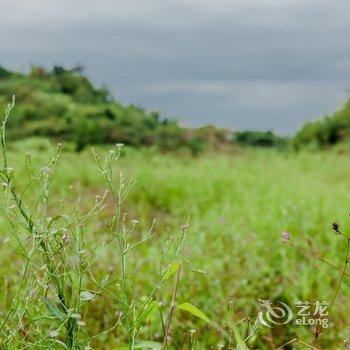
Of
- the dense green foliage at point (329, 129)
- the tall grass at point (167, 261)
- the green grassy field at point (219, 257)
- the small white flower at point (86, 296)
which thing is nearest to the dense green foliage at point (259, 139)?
the dense green foliage at point (329, 129)

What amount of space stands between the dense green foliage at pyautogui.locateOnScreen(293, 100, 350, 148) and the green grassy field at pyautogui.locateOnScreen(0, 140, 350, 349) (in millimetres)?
9691

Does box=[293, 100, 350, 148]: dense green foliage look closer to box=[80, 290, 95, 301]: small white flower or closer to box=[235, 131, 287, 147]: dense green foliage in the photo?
box=[235, 131, 287, 147]: dense green foliage

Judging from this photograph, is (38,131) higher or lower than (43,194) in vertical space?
lower

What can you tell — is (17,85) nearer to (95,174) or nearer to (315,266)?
(95,174)

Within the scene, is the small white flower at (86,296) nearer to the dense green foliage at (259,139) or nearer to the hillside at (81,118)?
the hillside at (81,118)

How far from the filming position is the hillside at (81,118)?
52.1 feet

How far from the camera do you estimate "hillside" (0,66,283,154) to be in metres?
15.9

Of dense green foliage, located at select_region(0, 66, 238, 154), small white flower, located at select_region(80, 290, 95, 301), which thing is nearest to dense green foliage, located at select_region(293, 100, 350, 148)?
dense green foliage, located at select_region(0, 66, 238, 154)

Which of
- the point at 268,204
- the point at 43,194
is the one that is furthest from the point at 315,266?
the point at 43,194

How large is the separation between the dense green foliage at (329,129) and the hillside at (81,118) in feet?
8.38

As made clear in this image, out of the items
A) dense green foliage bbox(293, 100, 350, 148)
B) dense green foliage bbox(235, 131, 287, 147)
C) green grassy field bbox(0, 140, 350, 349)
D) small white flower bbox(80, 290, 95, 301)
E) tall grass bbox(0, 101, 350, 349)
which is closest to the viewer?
small white flower bbox(80, 290, 95, 301)

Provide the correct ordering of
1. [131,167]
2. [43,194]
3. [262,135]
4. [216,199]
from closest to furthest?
→ 1. [43,194]
2. [216,199]
3. [131,167]
4. [262,135]

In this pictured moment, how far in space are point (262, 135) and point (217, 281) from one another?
17147mm

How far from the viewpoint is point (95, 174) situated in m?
11.0
